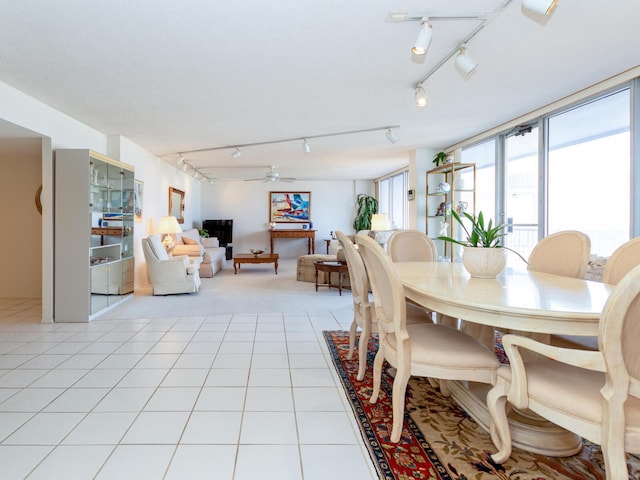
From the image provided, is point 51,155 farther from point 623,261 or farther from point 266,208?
point 266,208

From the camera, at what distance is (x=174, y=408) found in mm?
1994

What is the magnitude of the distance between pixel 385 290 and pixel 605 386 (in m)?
0.92

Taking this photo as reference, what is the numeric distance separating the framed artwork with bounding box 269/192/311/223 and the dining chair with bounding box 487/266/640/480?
889cm

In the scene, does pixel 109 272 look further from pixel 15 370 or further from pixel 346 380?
pixel 346 380

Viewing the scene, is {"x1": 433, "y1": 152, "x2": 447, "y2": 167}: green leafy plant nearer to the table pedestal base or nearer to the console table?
the console table

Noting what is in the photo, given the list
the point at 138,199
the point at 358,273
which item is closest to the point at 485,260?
the point at 358,273

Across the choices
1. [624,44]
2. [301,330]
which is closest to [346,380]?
[301,330]

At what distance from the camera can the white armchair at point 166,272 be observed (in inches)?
198

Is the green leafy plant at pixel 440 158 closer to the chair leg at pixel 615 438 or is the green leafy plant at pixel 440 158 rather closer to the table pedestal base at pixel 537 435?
the table pedestal base at pixel 537 435

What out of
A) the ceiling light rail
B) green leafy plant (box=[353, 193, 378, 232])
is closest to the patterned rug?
the ceiling light rail

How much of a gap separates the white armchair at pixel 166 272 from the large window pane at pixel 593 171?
4706 mm

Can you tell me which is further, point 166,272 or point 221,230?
point 221,230

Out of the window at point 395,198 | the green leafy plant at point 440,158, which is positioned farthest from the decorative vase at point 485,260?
the window at point 395,198

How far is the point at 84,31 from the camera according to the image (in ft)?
7.45
